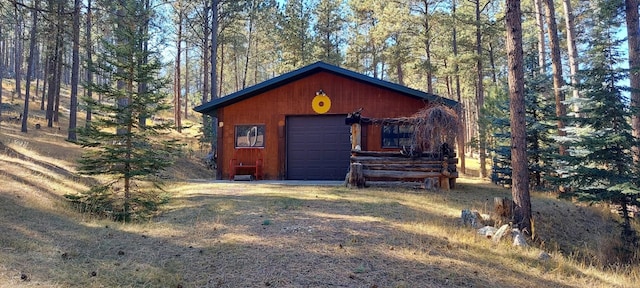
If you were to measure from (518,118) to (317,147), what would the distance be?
320 inches

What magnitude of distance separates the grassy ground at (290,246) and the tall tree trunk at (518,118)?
1001 millimetres

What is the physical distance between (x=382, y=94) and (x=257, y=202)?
735cm

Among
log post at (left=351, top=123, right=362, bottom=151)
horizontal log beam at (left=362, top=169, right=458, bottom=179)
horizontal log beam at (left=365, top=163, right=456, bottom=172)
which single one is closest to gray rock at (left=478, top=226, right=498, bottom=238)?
horizontal log beam at (left=362, top=169, right=458, bottom=179)

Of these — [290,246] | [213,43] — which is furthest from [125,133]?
[213,43]

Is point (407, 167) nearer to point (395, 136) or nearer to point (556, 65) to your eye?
point (395, 136)

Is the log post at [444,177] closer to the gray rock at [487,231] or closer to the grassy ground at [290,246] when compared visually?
the grassy ground at [290,246]

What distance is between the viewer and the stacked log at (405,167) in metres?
11.7

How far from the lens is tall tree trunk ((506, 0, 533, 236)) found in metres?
7.50

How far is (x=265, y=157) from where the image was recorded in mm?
14758

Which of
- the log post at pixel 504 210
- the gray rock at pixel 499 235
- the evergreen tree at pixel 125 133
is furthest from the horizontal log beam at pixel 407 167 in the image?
the evergreen tree at pixel 125 133

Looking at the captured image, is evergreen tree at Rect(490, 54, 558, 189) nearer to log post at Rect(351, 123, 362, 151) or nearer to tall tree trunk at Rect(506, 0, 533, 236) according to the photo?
log post at Rect(351, 123, 362, 151)

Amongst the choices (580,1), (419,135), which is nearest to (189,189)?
(419,135)

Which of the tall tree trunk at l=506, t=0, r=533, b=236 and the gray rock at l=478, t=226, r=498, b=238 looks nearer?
the gray rock at l=478, t=226, r=498, b=238

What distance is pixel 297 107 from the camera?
14.6 meters
